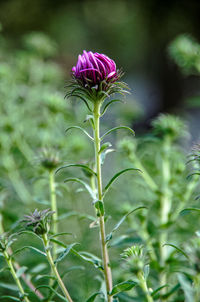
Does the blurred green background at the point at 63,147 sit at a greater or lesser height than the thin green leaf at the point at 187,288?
greater

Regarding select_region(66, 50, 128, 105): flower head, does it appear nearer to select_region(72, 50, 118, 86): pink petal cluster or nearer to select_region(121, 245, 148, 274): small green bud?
select_region(72, 50, 118, 86): pink petal cluster

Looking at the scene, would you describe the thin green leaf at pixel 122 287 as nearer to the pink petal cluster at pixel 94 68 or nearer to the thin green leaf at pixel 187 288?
the thin green leaf at pixel 187 288

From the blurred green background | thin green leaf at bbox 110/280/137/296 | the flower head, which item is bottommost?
thin green leaf at bbox 110/280/137/296

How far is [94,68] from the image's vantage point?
36 centimetres

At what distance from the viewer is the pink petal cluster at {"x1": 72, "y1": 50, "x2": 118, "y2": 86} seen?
0.36 m

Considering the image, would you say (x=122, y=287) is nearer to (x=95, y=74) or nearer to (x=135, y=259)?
(x=135, y=259)

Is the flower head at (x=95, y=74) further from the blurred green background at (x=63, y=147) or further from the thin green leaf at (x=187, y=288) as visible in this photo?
the thin green leaf at (x=187, y=288)

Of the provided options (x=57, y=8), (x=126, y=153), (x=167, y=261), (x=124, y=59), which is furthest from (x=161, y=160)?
(x=57, y=8)

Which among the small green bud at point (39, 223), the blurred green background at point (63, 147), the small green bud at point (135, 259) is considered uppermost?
the blurred green background at point (63, 147)

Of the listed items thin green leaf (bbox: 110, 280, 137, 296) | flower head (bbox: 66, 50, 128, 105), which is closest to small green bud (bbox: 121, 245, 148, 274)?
thin green leaf (bbox: 110, 280, 137, 296)

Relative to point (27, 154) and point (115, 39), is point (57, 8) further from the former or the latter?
point (27, 154)

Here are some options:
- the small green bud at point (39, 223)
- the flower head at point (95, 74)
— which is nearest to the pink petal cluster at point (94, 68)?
the flower head at point (95, 74)

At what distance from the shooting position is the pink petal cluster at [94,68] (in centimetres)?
36

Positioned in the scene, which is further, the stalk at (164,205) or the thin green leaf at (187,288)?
the stalk at (164,205)
